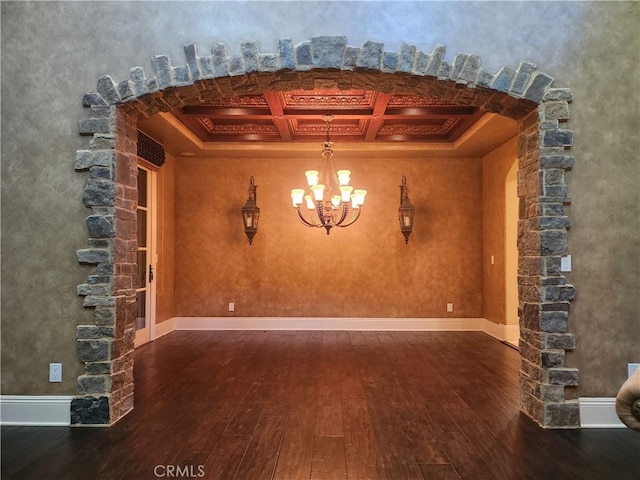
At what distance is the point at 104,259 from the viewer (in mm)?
3191

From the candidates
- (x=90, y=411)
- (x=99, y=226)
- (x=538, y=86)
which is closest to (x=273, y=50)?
(x=99, y=226)

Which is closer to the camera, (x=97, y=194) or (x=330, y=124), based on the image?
(x=97, y=194)

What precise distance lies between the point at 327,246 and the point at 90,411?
442 centimetres

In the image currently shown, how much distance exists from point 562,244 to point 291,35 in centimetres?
245

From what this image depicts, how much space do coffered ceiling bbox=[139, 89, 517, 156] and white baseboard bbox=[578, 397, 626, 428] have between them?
316cm

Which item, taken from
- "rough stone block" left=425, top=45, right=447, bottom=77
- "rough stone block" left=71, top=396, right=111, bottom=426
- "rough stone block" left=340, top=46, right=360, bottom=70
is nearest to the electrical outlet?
"rough stone block" left=71, top=396, right=111, bottom=426

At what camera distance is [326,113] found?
207 inches

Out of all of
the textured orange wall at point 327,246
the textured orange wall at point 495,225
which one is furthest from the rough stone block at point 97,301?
the textured orange wall at point 495,225

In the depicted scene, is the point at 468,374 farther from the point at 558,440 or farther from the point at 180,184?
the point at 180,184

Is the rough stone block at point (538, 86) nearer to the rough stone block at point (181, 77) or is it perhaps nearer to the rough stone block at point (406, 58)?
the rough stone block at point (406, 58)

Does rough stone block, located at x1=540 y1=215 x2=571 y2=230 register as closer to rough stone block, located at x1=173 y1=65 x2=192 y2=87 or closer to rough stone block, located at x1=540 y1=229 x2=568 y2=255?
rough stone block, located at x1=540 y1=229 x2=568 y2=255

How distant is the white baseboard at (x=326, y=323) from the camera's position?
22.8 ft

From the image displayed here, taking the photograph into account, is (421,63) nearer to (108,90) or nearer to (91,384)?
(108,90)

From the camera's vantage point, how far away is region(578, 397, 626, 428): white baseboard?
312 centimetres
